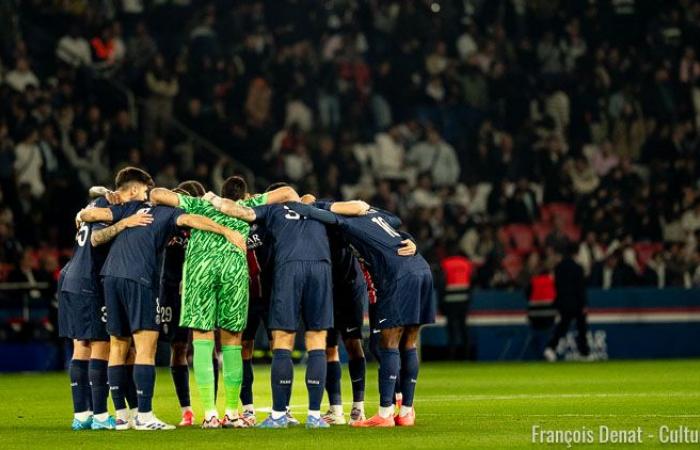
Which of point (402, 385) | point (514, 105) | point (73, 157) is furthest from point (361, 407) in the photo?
point (514, 105)

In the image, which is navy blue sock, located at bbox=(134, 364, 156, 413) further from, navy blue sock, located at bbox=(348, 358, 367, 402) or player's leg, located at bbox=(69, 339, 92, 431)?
navy blue sock, located at bbox=(348, 358, 367, 402)

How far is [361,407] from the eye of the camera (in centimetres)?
1433

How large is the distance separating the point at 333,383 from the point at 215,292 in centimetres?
172

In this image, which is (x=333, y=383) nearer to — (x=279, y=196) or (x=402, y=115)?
(x=279, y=196)

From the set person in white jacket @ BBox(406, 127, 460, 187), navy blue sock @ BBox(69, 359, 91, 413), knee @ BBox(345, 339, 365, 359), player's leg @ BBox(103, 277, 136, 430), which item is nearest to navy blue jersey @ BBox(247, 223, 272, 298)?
knee @ BBox(345, 339, 365, 359)

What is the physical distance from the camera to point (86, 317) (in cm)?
1398

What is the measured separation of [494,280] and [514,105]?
5497 millimetres

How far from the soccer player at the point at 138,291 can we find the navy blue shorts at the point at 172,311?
0.76 metres

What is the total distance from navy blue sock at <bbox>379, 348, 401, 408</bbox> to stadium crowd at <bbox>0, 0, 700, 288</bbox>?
1382cm

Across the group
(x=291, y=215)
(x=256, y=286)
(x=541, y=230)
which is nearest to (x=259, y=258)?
(x=256, y=286)

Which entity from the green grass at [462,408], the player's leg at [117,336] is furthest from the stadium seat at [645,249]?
the player's leg at [117,336]

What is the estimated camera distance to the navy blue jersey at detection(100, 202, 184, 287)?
44.3ft

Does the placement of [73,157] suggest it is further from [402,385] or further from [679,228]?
[402,385]

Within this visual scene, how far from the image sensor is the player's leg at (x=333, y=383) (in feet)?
46.9
